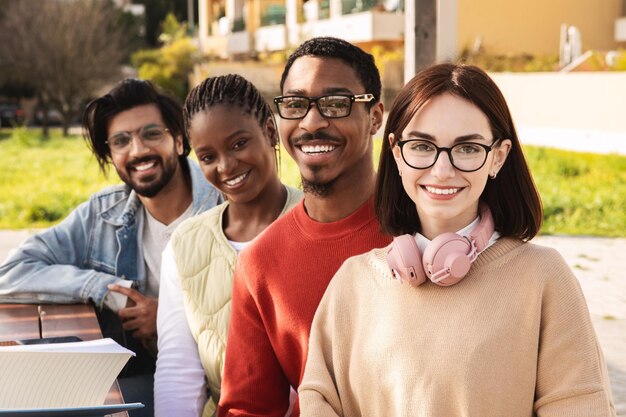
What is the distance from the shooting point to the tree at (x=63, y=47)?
114 ft

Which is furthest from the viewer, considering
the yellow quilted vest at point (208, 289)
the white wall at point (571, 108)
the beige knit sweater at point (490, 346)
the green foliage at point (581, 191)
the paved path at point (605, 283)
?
the white wall at point (571, 108)

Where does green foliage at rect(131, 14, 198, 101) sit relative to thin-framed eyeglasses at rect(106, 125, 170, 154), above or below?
below

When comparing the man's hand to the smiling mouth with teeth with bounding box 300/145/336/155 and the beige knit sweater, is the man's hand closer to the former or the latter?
the smiling mouth with teeth with bounding box 300/145/336/155

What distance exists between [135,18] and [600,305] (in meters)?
43.3

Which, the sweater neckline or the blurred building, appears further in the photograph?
the blurred building

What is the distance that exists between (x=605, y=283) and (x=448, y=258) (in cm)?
632

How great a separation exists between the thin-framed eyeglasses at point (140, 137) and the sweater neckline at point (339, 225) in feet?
4.53

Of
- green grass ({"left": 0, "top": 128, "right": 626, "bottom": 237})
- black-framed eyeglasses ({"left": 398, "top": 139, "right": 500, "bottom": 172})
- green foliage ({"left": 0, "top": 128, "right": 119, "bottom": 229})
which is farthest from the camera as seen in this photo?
green foliage ({"left": 0, "top": 128, "right": 119, "bottom": 229})

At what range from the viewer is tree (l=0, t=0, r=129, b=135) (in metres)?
34.8

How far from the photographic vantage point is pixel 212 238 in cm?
291

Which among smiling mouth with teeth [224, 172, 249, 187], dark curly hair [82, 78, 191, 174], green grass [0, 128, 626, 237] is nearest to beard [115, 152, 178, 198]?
dark curly hair [82, 78, 191, 174]

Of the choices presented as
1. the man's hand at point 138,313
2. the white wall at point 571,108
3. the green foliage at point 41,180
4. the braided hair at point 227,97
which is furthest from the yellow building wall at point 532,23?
the braided hair at point 227,97

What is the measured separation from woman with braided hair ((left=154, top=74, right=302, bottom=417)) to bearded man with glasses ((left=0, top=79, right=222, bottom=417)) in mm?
584

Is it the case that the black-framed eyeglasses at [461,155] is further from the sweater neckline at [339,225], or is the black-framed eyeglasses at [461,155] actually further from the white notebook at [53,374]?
the white notebook at [53,374]
